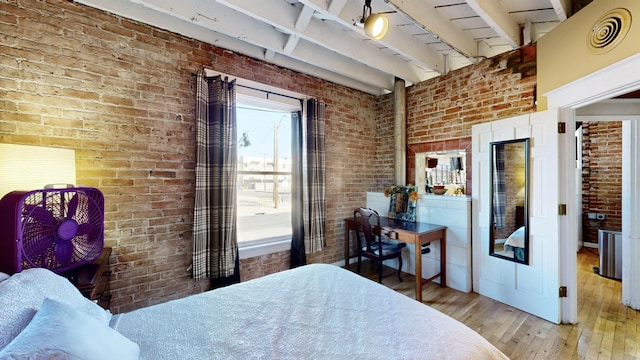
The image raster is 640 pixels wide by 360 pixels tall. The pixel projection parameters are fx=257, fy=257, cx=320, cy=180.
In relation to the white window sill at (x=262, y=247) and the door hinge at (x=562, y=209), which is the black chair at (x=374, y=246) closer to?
the white window sill at (x=262, y=247)

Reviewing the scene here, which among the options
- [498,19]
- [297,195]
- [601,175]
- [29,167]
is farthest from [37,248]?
[601,175]

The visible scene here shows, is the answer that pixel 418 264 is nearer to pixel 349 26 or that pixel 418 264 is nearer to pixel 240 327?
pixel 240 327

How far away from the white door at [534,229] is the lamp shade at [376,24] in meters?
1.80

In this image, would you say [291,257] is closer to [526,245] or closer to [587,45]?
[526,245]

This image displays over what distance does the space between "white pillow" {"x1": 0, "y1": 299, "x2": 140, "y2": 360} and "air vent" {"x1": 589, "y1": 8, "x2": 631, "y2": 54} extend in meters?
3.29

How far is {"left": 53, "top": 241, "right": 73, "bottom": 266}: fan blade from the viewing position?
1.49 meters

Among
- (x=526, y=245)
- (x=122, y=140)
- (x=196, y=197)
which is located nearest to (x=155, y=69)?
(x=122, y=140)

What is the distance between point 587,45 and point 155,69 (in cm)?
363

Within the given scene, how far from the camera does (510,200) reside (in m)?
2.71

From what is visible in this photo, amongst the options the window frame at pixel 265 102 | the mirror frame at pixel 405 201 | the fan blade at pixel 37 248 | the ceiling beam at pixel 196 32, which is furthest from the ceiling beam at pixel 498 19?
the fan blade at pixel 37 248

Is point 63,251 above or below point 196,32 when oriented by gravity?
below

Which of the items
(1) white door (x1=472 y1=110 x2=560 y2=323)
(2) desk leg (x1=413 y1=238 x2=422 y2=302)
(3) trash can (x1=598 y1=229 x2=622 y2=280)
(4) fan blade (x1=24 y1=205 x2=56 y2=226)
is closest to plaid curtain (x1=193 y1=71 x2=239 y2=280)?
(4) fan blade (x1=24 y1=205 x2=56 y2=226)

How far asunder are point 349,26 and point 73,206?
95.8 inches

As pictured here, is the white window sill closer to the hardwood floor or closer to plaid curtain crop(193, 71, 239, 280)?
plaid curtain crop(193, 71, 239, 280)
